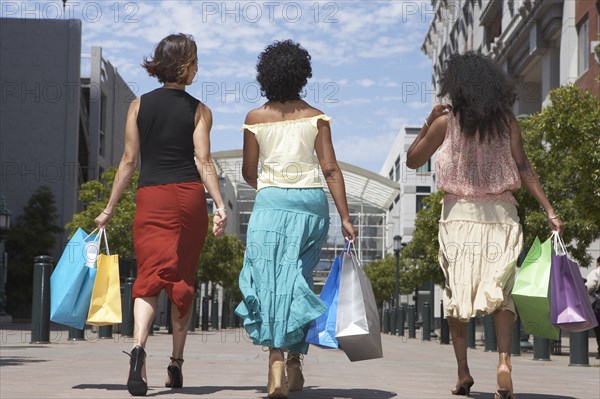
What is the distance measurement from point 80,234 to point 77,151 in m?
44.3

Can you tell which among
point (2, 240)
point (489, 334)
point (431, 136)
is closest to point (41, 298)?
point (489, 334)

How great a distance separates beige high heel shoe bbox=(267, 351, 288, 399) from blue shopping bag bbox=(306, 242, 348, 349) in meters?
0.32

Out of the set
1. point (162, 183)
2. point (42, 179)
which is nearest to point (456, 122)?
point (162, 183)

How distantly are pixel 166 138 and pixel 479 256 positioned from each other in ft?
6.57

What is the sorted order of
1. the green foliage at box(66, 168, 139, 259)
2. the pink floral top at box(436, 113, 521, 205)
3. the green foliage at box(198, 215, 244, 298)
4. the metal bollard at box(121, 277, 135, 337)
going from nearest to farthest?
the pink floral top at box(436, 113, 521, 205)
the metal bollard at box(121, 277, 135, 337)
the green foliage at box(66, 168, 139, 259)
the green foliage at box(198, 215, 244, 298)

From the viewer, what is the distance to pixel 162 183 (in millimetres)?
6418

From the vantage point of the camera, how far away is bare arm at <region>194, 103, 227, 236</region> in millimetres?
6336

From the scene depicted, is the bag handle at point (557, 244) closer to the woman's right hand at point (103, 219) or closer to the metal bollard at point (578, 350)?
the woman's right hand at point (103, 219)

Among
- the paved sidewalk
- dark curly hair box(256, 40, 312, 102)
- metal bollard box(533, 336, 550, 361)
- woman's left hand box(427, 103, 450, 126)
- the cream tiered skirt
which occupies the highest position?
dark curly hair box(256, 40, 312, 102)

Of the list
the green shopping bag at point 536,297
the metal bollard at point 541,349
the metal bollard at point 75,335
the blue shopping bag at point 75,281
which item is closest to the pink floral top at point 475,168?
the green shopping bag at point 536,297

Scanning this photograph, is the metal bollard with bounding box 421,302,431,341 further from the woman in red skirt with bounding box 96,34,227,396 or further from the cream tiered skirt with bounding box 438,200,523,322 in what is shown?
the woman in red skirt with bounding box 96,34,227,396

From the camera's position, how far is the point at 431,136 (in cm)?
653

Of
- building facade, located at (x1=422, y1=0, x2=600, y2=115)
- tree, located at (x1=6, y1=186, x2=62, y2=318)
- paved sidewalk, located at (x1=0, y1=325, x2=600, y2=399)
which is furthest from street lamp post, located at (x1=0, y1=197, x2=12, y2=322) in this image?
paved sidewalk, located at (x1=0, y1=325, x2=600, y2=399)

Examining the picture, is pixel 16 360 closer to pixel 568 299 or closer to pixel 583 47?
pixel 568 299
